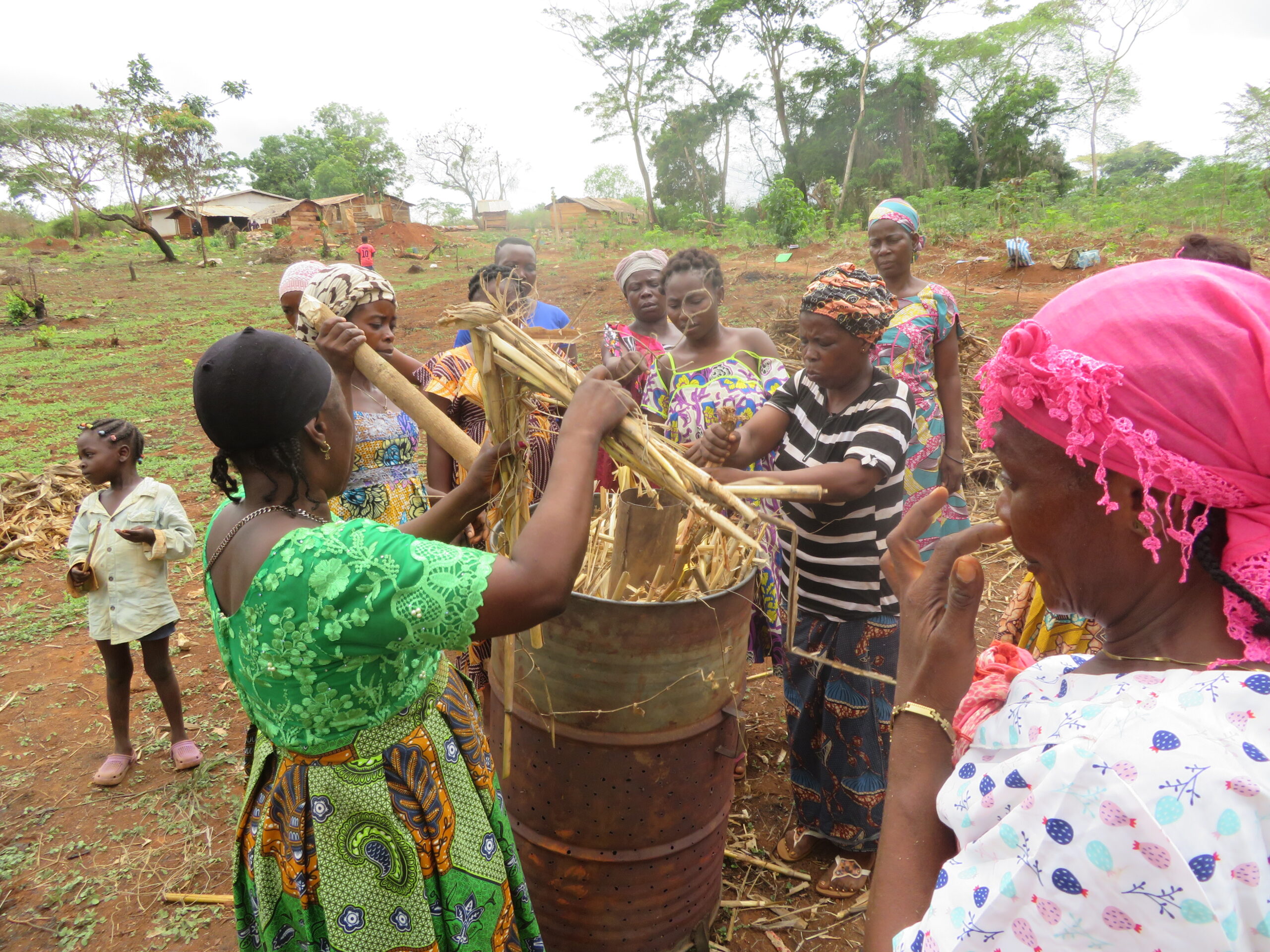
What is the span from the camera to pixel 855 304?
2625 mm

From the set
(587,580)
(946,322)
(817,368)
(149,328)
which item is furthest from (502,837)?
(149,328)

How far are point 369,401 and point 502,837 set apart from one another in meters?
2.00

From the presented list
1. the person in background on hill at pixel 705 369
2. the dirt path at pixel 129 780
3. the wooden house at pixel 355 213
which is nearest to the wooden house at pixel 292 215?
the wooden house at pixel 355 213

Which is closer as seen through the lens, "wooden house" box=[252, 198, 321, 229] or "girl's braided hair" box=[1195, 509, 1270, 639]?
"girl's braided hair" box=[1195, 509, 1270, 639]

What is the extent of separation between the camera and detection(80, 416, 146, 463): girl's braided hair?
365 cm

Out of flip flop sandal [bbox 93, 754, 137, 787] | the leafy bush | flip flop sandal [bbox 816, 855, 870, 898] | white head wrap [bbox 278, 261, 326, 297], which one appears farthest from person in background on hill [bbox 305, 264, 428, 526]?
the leafy bush

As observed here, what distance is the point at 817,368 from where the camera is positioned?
108 inches

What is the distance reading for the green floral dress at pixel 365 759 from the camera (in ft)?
4.18

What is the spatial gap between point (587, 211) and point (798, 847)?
1811 inches

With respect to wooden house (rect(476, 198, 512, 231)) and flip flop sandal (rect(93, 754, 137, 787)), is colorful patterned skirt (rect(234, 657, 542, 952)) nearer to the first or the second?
flip flop sandal (rect(93, 754, 137, 787))

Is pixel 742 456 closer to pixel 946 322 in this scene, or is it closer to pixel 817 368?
pixel 817 368

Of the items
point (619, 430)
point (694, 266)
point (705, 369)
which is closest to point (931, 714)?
point (619, 430)

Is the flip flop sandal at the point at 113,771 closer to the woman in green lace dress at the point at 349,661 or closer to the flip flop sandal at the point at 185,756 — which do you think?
the flip flop sandal at the point at 185,756

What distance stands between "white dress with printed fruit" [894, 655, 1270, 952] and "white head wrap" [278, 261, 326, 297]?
136 inches
